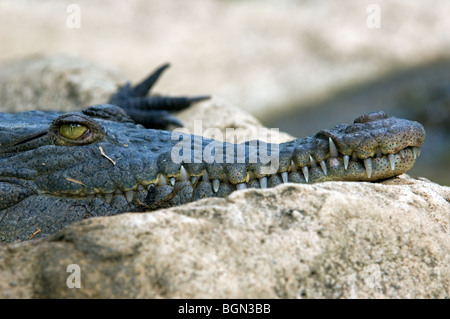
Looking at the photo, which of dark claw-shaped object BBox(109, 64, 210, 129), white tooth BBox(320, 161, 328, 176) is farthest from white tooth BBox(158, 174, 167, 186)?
dark claw-shaped object BBox(109, 64, 210, 129)

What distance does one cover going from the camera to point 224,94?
34.6ft

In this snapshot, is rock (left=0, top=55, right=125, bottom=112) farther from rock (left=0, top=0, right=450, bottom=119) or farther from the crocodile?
rock (left=0, top=0, right=450, bottom=119)

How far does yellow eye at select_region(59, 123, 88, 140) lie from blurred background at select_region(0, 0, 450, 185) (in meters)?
6.71

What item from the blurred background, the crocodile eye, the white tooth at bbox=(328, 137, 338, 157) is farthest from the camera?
the blurred background

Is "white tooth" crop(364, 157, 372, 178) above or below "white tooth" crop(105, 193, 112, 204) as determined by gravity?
above

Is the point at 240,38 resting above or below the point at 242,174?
above

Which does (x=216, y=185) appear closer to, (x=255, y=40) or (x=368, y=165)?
(x=368, y=165)

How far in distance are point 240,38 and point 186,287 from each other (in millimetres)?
10047

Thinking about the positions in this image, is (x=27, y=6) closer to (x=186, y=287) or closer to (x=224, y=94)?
(x=224, y=94)

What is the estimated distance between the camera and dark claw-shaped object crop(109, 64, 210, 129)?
16.6 feet

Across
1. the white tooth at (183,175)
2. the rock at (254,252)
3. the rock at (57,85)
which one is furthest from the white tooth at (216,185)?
the rock at (57,85)
